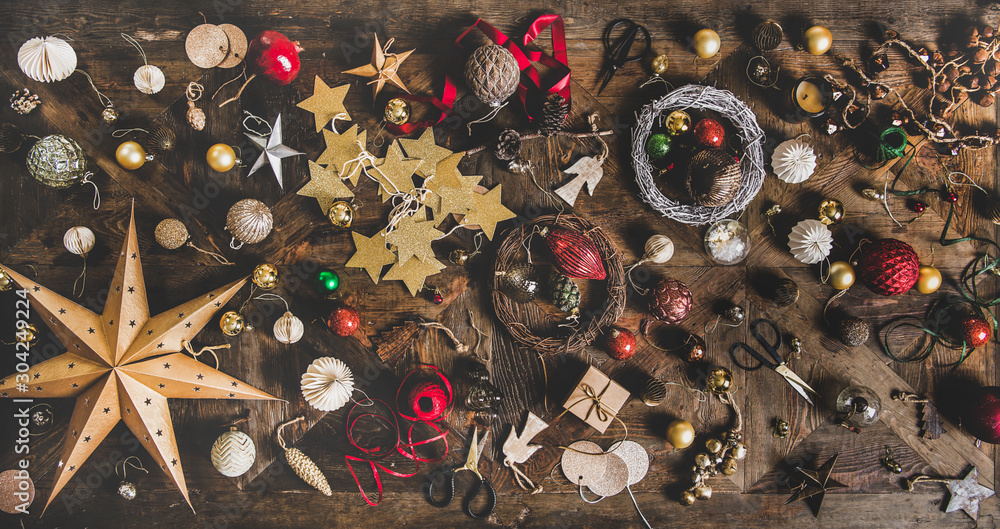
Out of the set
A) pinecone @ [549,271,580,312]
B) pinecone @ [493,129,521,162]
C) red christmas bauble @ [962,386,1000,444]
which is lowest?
red christmas bauble @ [962,386,1000,444]

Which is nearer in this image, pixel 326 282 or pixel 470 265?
pixel 326 282

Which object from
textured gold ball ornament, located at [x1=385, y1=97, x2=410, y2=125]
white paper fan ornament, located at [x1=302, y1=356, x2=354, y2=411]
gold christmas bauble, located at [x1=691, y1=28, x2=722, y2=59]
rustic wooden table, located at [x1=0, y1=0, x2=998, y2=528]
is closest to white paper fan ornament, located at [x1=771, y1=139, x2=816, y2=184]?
rustic wooden table, located at [x1=0, y1=0, x2=998, y2=528]

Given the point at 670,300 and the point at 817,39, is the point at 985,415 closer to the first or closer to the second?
the point at 670,300

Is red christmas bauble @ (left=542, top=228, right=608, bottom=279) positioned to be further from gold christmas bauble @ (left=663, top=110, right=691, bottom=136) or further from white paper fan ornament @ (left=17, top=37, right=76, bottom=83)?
white paper fan ornament @ (left=17, top=37, right=76, bottom=83)

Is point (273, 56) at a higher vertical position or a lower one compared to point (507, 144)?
higher

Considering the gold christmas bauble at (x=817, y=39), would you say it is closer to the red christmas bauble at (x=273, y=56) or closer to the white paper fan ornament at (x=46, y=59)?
the red christmas bauble at (x=273, y=56)

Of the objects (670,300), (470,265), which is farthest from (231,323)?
(670,300)
